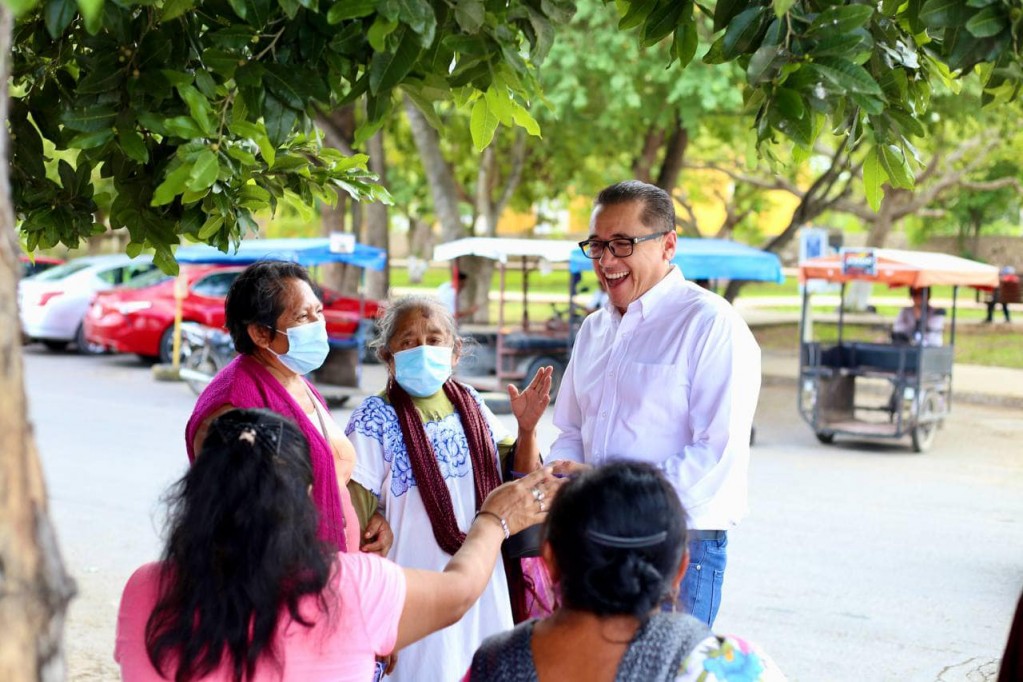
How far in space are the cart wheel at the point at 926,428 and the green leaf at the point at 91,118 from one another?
11.6 m

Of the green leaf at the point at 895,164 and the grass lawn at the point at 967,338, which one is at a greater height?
the green leaf at the point at 895,164

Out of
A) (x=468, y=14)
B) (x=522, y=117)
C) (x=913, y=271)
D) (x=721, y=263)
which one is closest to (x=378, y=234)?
(x=721, y=263)

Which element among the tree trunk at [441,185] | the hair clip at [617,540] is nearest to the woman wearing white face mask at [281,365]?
the hair clip at [617,540]

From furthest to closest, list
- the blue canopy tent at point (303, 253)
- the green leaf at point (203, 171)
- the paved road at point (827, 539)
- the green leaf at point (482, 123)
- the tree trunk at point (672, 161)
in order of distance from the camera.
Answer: the tree trunk at point (672, 161) < the blue canopy tent at point (303, 253) < the paved road at point (827, 539) < the green leaf at point (482, 123) < the green leaf at point (203, 171)

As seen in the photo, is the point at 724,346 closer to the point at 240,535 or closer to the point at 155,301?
the point at 240,535

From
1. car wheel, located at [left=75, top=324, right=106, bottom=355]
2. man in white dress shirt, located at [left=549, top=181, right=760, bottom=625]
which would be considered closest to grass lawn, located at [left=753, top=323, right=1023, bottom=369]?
car wheel, located at [left=75, top=324, right=106, bottom=355]

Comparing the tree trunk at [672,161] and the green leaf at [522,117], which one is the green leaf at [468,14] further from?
the tree trunk at [672,161]

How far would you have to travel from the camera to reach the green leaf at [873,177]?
352 cm

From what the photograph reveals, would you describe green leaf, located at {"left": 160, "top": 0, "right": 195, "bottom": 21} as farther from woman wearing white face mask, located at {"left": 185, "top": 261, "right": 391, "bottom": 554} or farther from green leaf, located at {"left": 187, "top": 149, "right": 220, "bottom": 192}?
woman wearing white face mask, located at {"left": 185, "top": 261, "right": 391, "bottom": 554}

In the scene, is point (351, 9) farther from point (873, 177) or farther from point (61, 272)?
point (61, 272)

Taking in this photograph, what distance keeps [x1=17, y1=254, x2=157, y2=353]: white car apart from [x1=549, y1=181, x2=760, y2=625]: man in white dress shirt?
1880 cm

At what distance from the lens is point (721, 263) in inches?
621

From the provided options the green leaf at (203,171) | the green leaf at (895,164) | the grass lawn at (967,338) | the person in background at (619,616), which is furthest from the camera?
the grass lawn at (967,338)

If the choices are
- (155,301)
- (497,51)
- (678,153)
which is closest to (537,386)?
(497,51)
